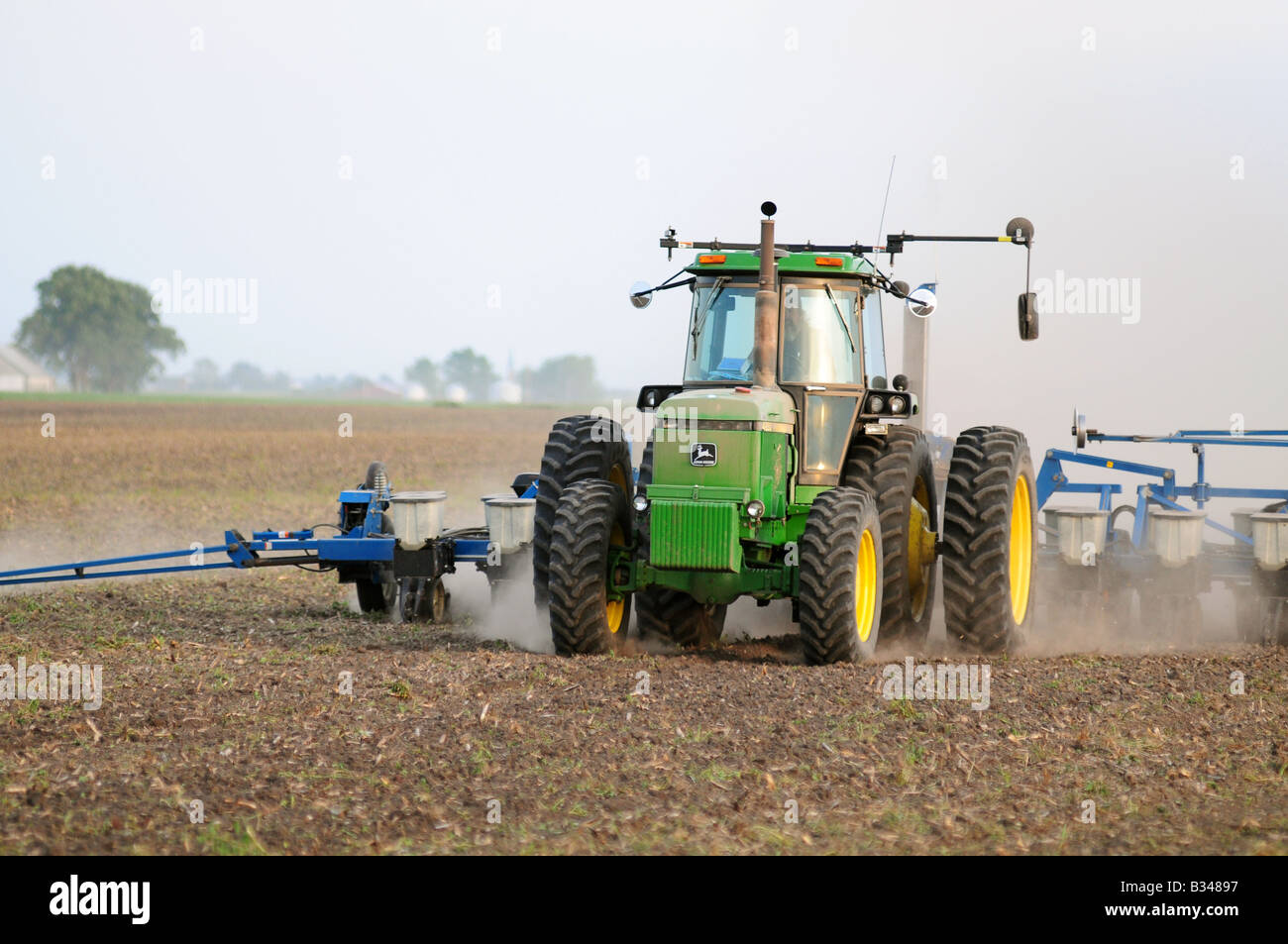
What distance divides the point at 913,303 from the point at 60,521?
15617 mm

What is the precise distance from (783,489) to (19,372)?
110 meters

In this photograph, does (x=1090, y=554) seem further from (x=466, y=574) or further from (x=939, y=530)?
(x=466, y=574)

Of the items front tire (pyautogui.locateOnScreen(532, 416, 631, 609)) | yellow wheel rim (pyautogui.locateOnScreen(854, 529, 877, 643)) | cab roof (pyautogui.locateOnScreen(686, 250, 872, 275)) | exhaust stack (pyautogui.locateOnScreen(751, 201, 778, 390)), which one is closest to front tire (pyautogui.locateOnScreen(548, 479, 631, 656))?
front tire (pyautogui.locateOnScreen(532, 416, 631, 609))

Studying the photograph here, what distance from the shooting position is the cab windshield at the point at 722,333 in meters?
9.76

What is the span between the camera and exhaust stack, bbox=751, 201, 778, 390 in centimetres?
925

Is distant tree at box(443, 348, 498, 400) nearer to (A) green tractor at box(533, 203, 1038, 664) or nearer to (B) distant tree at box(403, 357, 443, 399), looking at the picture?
(B) distant tree at box(403, 357, 443, 399)

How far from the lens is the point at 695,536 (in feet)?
28.9

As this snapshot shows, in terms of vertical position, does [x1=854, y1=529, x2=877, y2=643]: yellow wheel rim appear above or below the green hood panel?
below

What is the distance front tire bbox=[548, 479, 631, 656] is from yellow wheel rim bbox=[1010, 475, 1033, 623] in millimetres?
3512

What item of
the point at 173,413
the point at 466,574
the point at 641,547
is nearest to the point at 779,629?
the point at 641,547

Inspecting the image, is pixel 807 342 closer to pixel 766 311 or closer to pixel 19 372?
pixel 766 311

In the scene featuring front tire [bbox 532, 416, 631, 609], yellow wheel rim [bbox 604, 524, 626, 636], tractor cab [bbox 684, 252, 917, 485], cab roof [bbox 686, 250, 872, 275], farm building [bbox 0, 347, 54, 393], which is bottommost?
yellow wheel rim [bbox 604, 524, 626, 636]

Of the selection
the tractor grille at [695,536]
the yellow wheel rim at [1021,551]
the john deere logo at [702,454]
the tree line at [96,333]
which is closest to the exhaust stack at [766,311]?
the john deere logo at [702,454]

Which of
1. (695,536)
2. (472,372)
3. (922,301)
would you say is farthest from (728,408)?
(472,372)
